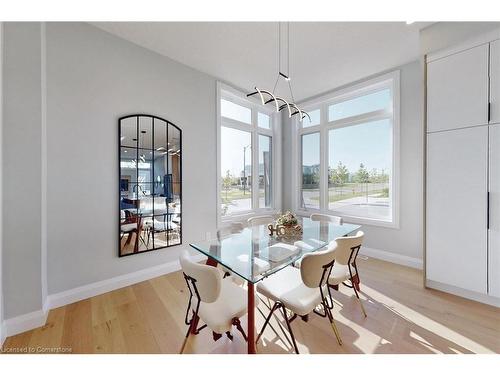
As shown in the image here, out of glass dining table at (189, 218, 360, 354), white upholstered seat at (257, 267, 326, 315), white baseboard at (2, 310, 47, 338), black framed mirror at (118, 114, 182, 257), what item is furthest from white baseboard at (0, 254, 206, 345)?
white upholstered seat at (257, 267, 326, 315)

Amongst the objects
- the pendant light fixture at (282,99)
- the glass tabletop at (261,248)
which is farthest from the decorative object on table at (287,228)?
the pendant light fixture at (282,99)

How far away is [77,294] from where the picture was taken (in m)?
2.12

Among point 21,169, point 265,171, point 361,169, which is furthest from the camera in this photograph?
point 265,171

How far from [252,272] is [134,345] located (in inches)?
44.0

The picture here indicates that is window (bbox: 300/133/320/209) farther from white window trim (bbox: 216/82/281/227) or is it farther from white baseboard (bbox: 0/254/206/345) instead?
A: white baseboard (bbox: 0/254/206/345)

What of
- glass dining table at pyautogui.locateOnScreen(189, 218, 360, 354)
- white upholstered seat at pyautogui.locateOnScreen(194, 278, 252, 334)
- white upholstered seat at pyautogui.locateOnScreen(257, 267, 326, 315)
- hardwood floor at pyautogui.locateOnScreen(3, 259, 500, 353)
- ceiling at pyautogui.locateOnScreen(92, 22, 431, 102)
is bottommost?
hardwood floor at pyautogui.locateOnScreen(3, 259, 500, 353)

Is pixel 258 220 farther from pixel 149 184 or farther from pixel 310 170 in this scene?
pixel 310 170

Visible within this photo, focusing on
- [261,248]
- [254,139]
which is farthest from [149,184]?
[254,139]

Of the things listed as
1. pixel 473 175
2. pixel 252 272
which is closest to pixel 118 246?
pixel 252 272

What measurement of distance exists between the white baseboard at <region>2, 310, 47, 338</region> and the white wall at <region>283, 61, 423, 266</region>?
13.9ft

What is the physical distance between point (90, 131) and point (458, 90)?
3.99m

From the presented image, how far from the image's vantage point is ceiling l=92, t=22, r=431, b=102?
2.26 meters

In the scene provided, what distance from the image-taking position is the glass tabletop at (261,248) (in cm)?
144
